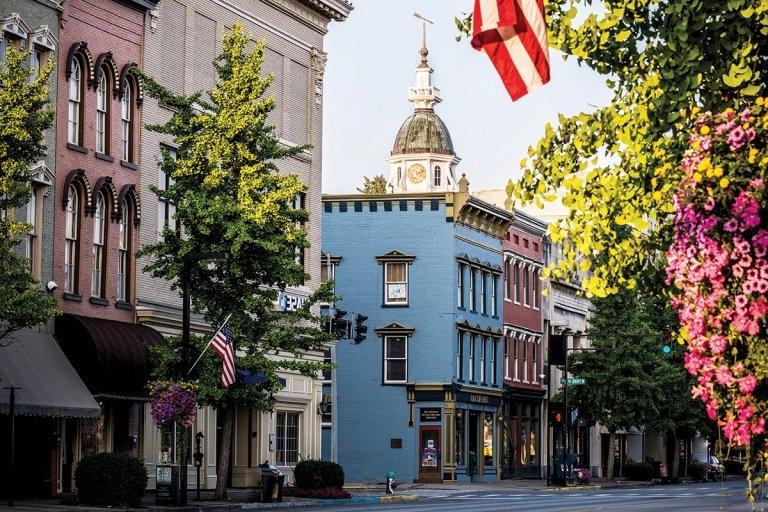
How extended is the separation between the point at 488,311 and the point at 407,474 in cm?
1038

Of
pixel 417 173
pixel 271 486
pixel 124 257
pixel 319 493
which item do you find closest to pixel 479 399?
pixel 319 493

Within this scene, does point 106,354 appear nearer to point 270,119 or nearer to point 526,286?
point 270,119

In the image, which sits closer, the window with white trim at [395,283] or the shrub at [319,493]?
the shrub at [319,493]

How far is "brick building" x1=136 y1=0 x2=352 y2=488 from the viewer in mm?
46375

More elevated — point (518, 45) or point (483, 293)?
point (483, 293)

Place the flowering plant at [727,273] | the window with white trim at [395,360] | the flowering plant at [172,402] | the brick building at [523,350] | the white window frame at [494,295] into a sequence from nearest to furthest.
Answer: the flowering plant at [727,273]
the flowering plant at [172,402]
the window with white trim at [395,360]
the white window frame at [494,295]
the brick building at [523,350]

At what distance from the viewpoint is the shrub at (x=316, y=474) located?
48438 mm

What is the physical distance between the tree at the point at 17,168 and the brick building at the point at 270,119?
1050 centimetres

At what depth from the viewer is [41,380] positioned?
1518 inches

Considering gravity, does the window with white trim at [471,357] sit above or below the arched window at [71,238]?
below

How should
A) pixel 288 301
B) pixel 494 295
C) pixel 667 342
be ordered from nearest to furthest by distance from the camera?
pixel 288 301 → pixel 667 342 → pixel 494 295

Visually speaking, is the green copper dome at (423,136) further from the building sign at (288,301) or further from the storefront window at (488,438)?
the building sign at (288,301)

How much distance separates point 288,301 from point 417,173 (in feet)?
172

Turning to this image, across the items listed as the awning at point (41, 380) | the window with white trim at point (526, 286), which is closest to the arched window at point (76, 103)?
the awning at point (41, 380)
